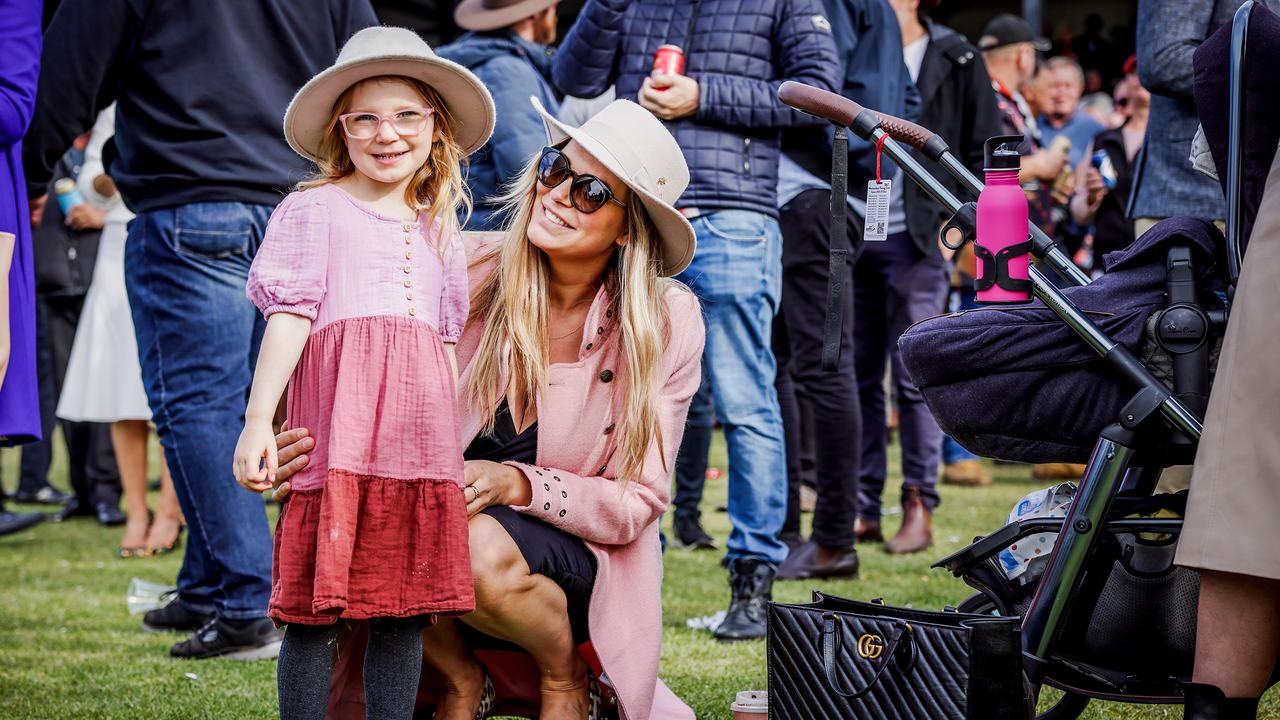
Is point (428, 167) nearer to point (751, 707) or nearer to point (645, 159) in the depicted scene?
point (645, 159)

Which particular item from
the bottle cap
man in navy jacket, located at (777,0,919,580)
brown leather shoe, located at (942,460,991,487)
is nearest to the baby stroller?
the bottle cap

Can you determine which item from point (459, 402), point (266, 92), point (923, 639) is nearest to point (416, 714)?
point (459, 402)

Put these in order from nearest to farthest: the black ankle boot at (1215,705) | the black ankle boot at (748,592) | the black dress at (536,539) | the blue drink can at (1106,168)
A: 1. the black ankle boot at (1215,705)
2. the black dress at (536,539)
3. the black ankle boot at (748,592)
4. the blue drink can at (1106,168)

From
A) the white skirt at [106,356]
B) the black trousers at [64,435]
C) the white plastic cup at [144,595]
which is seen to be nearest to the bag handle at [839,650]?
the white plastic cup at [144,595]

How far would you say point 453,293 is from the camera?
8.76 feet

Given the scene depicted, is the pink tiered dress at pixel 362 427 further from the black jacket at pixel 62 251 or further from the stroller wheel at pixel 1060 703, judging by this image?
the black jacket at pixel 62 251

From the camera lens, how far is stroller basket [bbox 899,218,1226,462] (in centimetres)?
246

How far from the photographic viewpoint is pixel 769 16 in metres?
4.18

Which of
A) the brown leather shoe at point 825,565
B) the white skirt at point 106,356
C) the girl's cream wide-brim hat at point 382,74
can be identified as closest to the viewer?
the girl's cream wide-brim hat at point 382,74

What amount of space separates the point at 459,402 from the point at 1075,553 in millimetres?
1255

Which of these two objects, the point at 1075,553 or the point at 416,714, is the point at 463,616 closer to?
the point at 416,714

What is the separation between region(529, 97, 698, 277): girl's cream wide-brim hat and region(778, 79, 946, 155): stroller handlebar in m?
0.27

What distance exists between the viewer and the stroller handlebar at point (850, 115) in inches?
110

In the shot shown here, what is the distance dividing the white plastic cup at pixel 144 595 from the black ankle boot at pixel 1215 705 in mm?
3199
